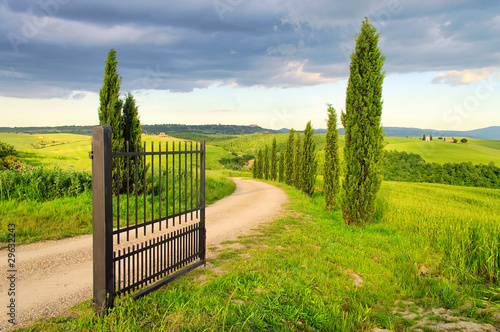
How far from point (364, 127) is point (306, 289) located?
628cm

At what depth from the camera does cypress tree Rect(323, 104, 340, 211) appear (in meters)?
13.2

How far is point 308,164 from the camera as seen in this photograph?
63.1 feet

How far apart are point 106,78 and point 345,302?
1202 cm

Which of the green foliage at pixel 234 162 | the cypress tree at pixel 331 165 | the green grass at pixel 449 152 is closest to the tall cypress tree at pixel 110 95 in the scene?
the cypress tree at pixel 331 165

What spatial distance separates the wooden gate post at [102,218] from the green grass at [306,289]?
0.88 feet

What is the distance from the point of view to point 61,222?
7863 mm

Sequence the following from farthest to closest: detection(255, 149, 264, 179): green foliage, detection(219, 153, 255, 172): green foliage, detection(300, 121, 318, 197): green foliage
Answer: detection(219, 153, 255, 172): green foliage, detection(255, 149, 264, 179): green foliage, detection(300, 121, 318, 197): green foliage

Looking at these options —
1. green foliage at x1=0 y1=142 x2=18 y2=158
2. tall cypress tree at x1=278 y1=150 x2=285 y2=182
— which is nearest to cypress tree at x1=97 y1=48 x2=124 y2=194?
green foliage at x1=0 y1=142 x2=18 y2=158

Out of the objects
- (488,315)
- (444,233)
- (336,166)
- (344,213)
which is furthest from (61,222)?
(336,166)

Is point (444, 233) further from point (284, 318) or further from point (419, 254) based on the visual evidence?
point (284, 318)

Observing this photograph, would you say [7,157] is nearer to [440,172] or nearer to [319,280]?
[319,280]

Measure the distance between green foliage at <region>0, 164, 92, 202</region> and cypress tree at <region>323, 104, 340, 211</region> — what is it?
10.8 m

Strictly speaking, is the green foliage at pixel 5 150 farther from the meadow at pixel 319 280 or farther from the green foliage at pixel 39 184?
the meadow at pixel 319 280

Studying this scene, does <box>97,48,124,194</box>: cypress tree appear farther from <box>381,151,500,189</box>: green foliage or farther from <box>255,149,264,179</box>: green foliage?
<box>255,149,264,179</box>: green foliage
